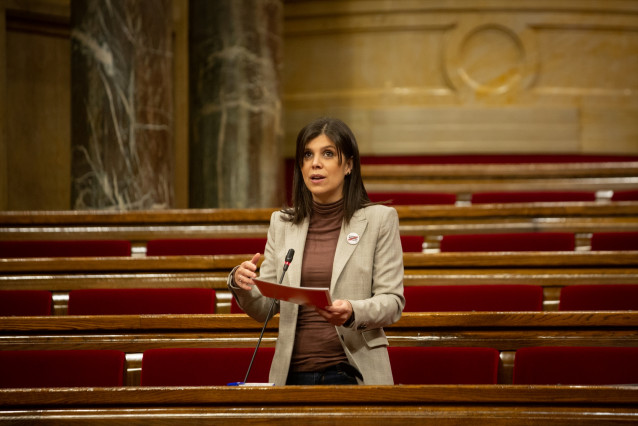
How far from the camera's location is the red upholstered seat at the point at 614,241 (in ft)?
4.51

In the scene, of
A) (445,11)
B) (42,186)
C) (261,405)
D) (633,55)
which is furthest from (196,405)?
(633,55)

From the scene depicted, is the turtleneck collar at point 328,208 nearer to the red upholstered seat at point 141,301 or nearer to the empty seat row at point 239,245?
the red upholstered seat at point 141,301

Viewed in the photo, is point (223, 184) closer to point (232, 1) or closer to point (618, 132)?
point (232, 1)

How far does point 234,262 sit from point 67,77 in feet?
4.99

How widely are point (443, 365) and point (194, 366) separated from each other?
1.03ft

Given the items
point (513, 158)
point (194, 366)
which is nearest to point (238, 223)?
point (194, 366)

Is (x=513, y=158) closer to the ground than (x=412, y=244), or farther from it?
farther from it

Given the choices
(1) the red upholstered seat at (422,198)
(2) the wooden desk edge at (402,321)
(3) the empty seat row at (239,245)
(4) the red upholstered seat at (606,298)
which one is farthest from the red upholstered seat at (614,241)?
(1) the red upholstered seat at (422,198)

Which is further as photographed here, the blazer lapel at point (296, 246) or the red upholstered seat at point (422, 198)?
the red upholstered seat at point (422, 198)

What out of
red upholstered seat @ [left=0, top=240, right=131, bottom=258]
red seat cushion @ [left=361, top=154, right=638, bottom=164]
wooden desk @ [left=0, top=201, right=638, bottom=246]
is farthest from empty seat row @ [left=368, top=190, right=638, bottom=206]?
red upholstered seat @ [left=0, top=240, right=131, bottom=258]

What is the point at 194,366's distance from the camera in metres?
0.91

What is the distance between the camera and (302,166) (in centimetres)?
74

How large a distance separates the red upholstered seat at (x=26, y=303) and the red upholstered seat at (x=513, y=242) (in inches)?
29.1

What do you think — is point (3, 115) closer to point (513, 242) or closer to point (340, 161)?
point (513, 242)
